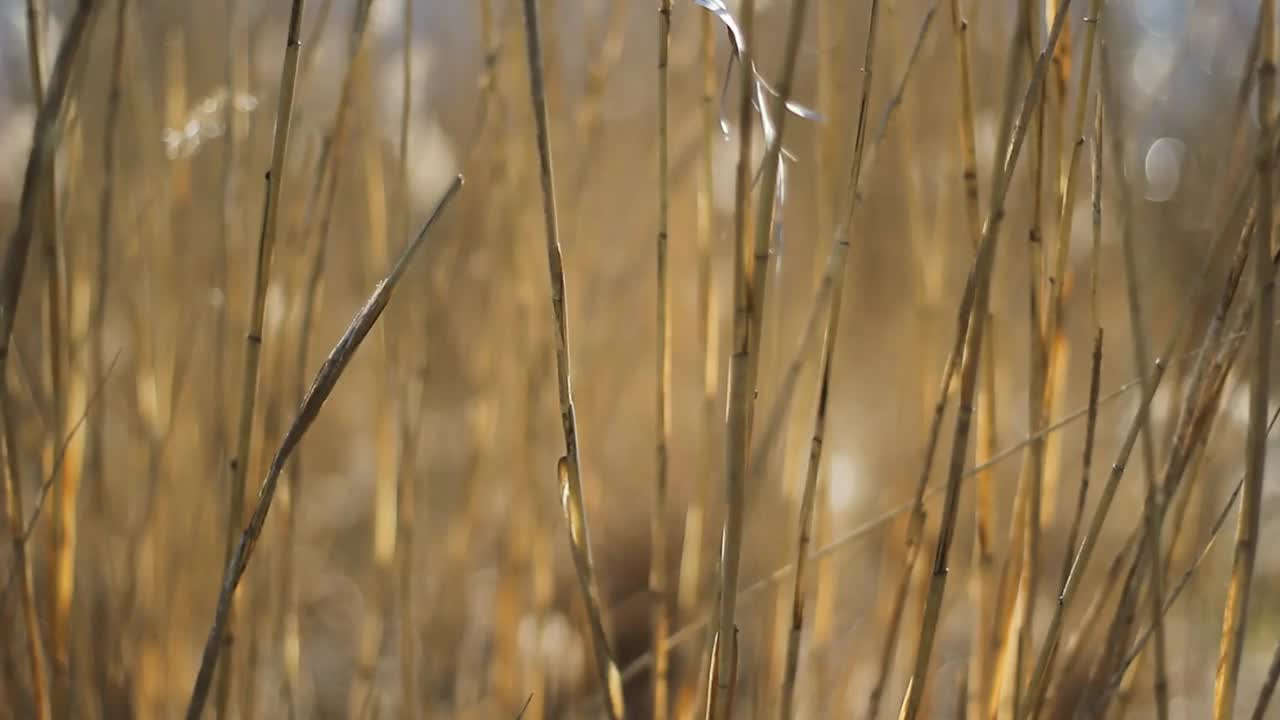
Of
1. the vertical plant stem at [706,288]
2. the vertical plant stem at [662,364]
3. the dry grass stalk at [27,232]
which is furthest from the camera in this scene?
the vertical plant stem at [706,288]

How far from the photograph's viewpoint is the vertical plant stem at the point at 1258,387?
0.42 metres

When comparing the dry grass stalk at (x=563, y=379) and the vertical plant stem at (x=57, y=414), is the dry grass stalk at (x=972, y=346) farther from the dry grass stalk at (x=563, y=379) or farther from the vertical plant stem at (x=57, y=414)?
the vertical plant stem at (x=57, y=414)

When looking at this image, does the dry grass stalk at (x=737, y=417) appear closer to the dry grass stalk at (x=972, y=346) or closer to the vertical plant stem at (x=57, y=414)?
the dry grass stalk at (x=972, y=346)

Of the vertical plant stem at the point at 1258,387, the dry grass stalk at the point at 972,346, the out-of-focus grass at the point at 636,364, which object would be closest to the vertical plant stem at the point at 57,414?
the out-of-focus grass at the point at 636,364

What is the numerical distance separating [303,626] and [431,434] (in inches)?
11.7

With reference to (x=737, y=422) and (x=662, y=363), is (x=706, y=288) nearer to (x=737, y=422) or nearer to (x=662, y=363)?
(x=662, y=363)

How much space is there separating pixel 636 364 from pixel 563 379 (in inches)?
37.7

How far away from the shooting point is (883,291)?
1576mm

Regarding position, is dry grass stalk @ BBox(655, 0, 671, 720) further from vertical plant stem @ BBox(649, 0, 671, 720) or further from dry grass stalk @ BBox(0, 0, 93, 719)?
dry grass stalk @ BBox(0, 0, 93, 719)

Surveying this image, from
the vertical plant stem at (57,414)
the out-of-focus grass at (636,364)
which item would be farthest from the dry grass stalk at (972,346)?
the vertical plant stem at (57,414)

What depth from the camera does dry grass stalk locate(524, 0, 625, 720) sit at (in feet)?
1.34

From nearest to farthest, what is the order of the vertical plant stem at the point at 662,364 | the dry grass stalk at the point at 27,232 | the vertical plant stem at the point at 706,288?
the dry grass stalk at the point at 27,232
the vertical plant stem at the point at 662,364
the vertical plant stem at the point at 706,288

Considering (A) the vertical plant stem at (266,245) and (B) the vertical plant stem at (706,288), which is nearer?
(A) the vertical plant stem at (266,245)

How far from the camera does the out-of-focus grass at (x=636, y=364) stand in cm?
48
